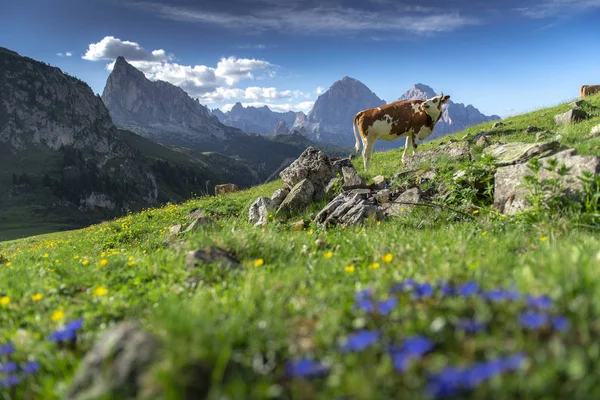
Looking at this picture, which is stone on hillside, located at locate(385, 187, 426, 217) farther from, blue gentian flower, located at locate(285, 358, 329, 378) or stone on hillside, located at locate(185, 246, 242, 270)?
blue gentian flower, located at locate(285, 358, 329, 378)

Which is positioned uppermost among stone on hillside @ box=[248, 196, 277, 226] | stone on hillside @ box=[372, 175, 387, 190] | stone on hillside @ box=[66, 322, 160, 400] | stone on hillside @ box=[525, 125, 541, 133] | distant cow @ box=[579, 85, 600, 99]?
distant cow @ box=[579, 85, 600, 99]

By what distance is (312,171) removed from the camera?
636 inches

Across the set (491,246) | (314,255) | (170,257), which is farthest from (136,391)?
(491,246)

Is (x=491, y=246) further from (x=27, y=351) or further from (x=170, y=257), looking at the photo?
(x=27, y=351)

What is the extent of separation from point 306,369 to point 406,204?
29.5ft

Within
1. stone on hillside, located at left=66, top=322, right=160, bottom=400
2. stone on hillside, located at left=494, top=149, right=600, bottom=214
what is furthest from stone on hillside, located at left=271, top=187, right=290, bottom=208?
stone on hillside, located at left=66, top=322, right=160, bottom=400

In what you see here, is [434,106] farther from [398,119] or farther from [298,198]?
[298,198]

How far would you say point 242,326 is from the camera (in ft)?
10.7

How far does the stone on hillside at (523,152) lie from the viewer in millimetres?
10023

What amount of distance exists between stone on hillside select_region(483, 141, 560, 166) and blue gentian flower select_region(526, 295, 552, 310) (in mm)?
8511

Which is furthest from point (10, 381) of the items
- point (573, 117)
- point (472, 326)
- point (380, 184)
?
point (573, 117)

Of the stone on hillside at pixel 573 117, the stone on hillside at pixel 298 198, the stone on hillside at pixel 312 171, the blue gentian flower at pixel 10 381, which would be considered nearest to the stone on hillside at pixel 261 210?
the stone on hillside at pixel 298 198

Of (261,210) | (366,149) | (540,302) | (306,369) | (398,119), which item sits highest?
(398,119)

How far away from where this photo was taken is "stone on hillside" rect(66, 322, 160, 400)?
258 centimetres
